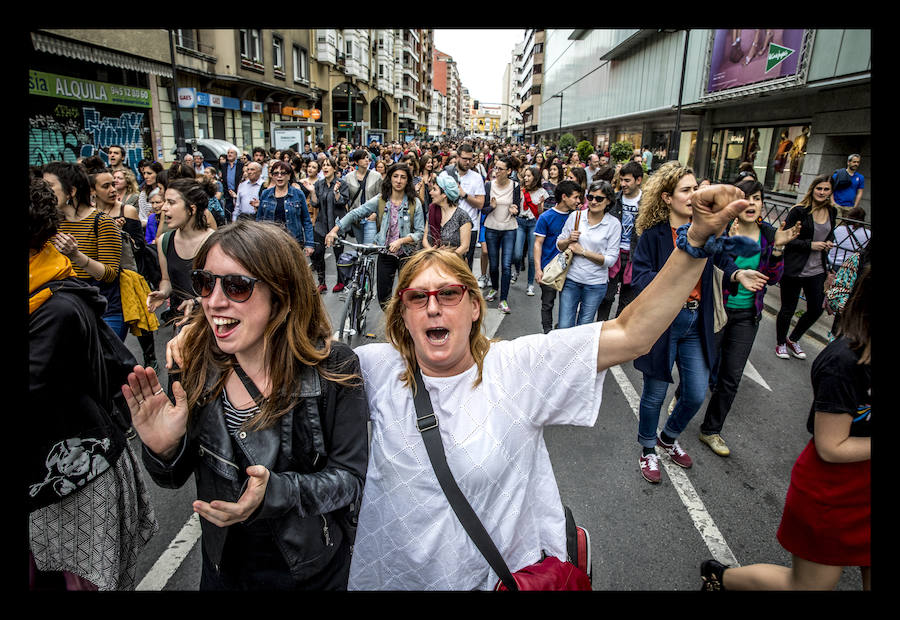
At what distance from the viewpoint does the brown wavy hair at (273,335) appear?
5.35 ft

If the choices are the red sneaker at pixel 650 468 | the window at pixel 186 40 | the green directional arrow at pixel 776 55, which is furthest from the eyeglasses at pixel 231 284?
Answer: the window at pixel 186 40

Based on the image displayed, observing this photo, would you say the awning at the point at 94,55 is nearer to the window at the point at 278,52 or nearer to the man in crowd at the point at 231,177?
the man in crowd at the point at 231,177

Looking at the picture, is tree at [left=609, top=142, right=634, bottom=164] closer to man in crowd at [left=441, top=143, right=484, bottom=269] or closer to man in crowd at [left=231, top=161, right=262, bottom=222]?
man in crowd at [left=441, top=143, right=484, bottom=269]

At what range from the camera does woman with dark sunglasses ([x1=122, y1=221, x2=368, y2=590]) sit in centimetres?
156

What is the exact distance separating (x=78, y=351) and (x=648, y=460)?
3.53m

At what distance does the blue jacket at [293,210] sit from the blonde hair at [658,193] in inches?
195

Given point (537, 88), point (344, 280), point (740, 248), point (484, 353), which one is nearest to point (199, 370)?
point (484, 353)

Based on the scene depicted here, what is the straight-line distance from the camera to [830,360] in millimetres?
1910

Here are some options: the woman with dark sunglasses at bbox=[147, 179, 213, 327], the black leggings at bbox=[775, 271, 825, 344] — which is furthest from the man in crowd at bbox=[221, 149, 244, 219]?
the black leggings at bbox=[775, 271, 825, 344]

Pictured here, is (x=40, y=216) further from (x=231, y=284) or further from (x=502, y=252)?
(x=502, y=252)

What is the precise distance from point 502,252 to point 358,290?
8.64 ft

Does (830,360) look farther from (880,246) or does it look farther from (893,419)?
(880,246)

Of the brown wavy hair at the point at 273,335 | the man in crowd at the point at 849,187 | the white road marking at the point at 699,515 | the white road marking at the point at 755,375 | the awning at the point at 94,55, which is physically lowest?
the white road marking at the point at 699,515

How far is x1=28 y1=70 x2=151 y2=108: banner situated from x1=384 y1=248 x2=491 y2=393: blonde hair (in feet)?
59.9
